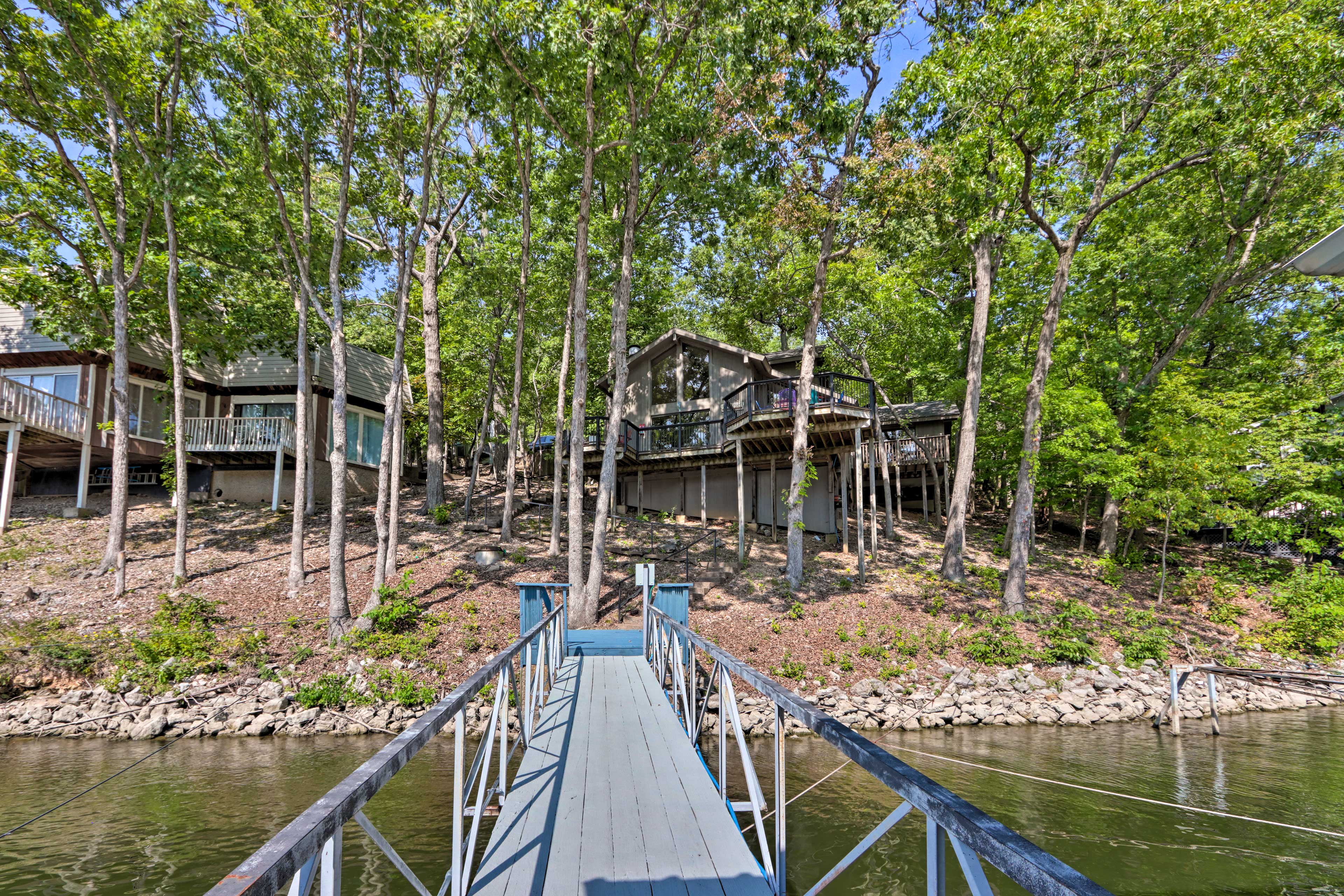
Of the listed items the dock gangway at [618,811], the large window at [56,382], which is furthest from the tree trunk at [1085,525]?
the large window at [56,382]

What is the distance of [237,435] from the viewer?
19.7 metres

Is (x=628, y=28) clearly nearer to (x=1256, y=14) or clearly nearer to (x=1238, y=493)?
(x=1256, y=14)

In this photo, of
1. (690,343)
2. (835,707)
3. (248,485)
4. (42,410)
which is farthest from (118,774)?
(690,343)

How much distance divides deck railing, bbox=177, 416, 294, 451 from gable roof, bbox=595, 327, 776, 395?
10900 mm

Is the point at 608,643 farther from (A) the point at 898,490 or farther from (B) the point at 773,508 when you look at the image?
(A) the point at 898,490

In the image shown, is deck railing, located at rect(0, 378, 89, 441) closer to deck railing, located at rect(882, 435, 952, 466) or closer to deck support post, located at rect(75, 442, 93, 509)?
deck support post, located at rect(75, 442, 93, 509)

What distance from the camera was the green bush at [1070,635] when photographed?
13.0 m

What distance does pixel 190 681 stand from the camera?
35.7 ft

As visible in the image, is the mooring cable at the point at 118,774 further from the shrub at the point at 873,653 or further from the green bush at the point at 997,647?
the green bush at the point at 997,647

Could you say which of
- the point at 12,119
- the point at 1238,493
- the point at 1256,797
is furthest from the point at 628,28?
the point at 1238,493

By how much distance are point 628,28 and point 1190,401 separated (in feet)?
54.4

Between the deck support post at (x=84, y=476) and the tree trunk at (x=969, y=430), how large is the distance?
24.5m

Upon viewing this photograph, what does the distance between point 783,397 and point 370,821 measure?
54.8 ft

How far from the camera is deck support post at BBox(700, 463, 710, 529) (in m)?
20.5
